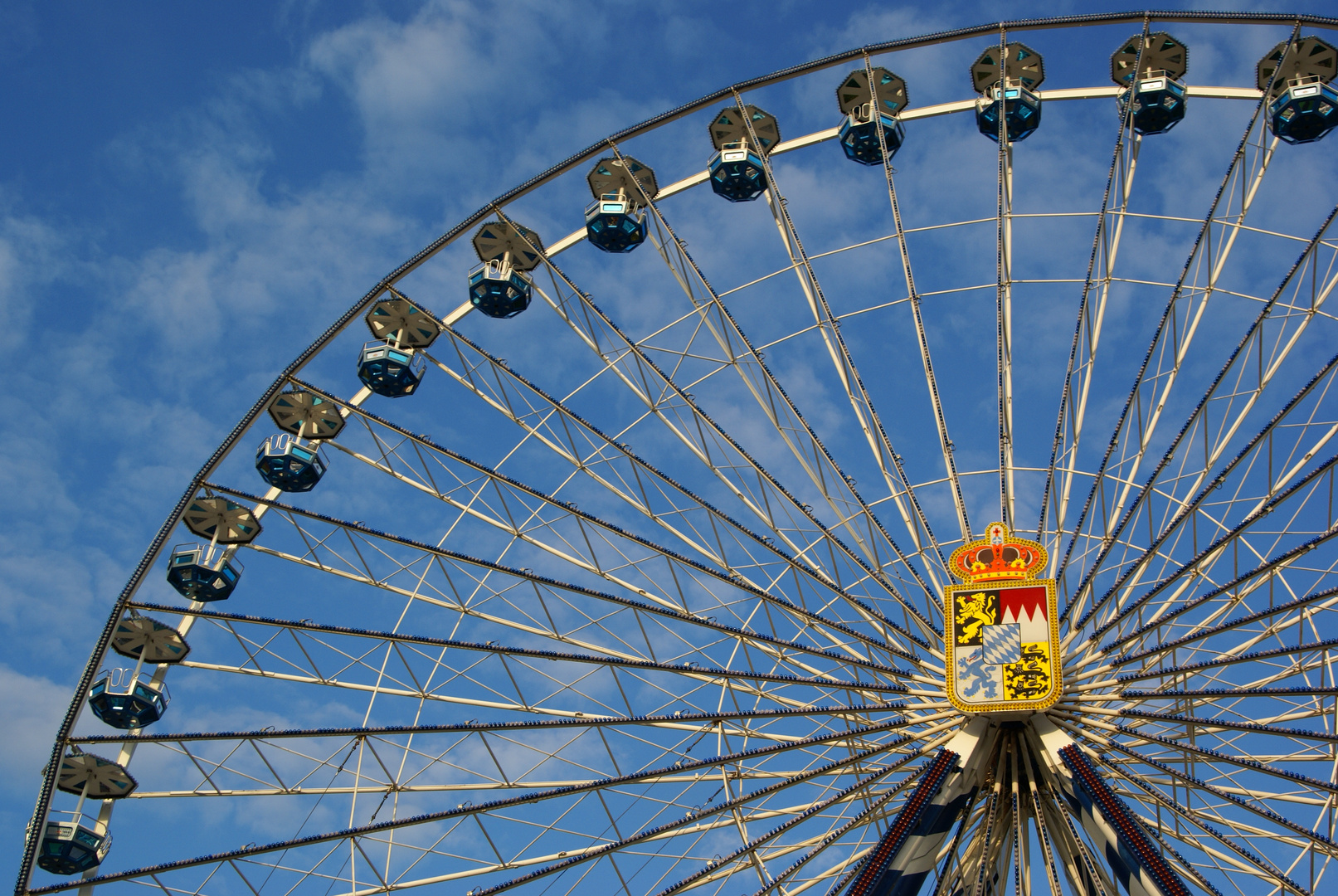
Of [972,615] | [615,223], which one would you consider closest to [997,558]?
[972,615]

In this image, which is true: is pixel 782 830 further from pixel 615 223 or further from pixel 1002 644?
Result: pixel 615 223

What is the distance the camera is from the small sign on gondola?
19.7m

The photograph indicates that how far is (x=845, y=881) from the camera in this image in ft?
62.2

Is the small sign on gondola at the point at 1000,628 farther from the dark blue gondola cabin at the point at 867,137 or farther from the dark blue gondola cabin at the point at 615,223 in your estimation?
the dark blue gondola cabin at the point at 615,223

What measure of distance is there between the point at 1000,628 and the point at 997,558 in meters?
1.19

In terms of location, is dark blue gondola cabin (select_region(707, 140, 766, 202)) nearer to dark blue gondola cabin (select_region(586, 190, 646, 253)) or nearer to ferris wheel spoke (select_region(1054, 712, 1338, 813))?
dark blue gondola cabin (select_region(586, 190, 646, 253))

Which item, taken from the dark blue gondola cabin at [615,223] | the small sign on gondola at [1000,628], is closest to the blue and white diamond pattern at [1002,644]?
the small sign on gondola at [1000,628]

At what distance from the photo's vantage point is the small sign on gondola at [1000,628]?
19672 millimetres

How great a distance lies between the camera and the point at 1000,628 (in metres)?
20.4

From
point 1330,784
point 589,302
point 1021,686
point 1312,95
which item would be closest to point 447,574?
point 589,302

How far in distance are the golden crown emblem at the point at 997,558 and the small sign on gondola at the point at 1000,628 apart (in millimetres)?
13

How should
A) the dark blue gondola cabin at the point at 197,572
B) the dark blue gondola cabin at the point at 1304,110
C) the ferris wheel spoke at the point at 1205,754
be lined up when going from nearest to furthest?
1. the ferris wheel spoke at the point at 1205,754
2. the dark blue gondola cabin at the point at 1304,110
3. the dark blue gondola cabin at the point at 197,572

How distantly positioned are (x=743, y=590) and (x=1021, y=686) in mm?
4698

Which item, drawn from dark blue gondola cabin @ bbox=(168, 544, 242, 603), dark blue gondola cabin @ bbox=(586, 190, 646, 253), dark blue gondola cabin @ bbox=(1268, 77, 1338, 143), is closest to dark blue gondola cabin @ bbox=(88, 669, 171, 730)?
dark blue gondola cabin @ bbox=(168, 544, 242, 603)
